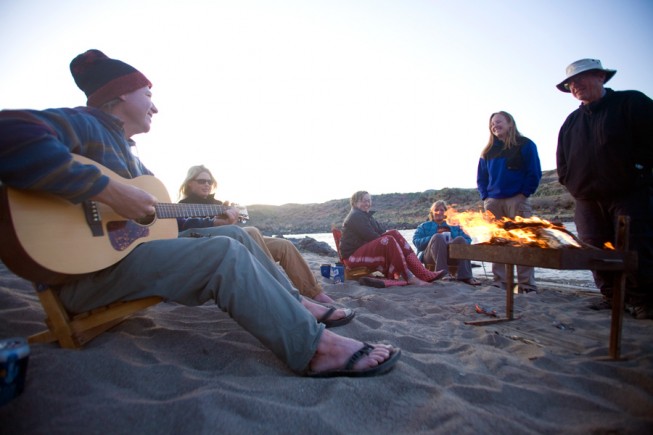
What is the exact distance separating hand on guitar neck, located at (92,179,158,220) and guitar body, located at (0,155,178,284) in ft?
0.48

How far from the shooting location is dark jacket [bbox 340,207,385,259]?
5543 mm

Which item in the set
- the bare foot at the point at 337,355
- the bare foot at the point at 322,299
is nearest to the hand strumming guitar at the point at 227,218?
the bare foot at the point at 322,299

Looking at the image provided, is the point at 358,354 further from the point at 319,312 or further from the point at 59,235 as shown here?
the point at 59,235

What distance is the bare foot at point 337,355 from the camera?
1.77 m

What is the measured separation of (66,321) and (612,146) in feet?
15.2

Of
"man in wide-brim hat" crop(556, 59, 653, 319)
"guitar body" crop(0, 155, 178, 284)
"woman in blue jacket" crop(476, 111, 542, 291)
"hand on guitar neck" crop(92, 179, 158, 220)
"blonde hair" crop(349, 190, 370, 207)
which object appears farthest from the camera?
"blonde hair" crop(349, 190, 370, 207)

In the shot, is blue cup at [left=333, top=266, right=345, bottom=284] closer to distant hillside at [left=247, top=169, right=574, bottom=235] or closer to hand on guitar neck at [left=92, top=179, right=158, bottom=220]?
hand on guitar neck at [left=92, top=179, right=158, bottom=220]

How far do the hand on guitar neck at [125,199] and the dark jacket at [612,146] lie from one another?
159 inches

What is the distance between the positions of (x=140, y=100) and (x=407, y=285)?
4.16 m

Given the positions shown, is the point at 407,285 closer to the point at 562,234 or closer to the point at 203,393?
the point at 562,234

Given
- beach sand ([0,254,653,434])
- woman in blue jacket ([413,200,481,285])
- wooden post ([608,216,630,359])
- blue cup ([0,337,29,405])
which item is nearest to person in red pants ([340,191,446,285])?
woman in blue jacket ([413,200,481,285])

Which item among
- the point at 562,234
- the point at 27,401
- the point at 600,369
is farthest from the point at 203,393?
the point at 562,234

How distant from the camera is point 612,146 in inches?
133

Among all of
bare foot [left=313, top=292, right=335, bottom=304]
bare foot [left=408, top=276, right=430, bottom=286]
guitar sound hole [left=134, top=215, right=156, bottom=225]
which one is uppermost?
guitar sound hole [left=134, top=215, right=156, bottom=225]
